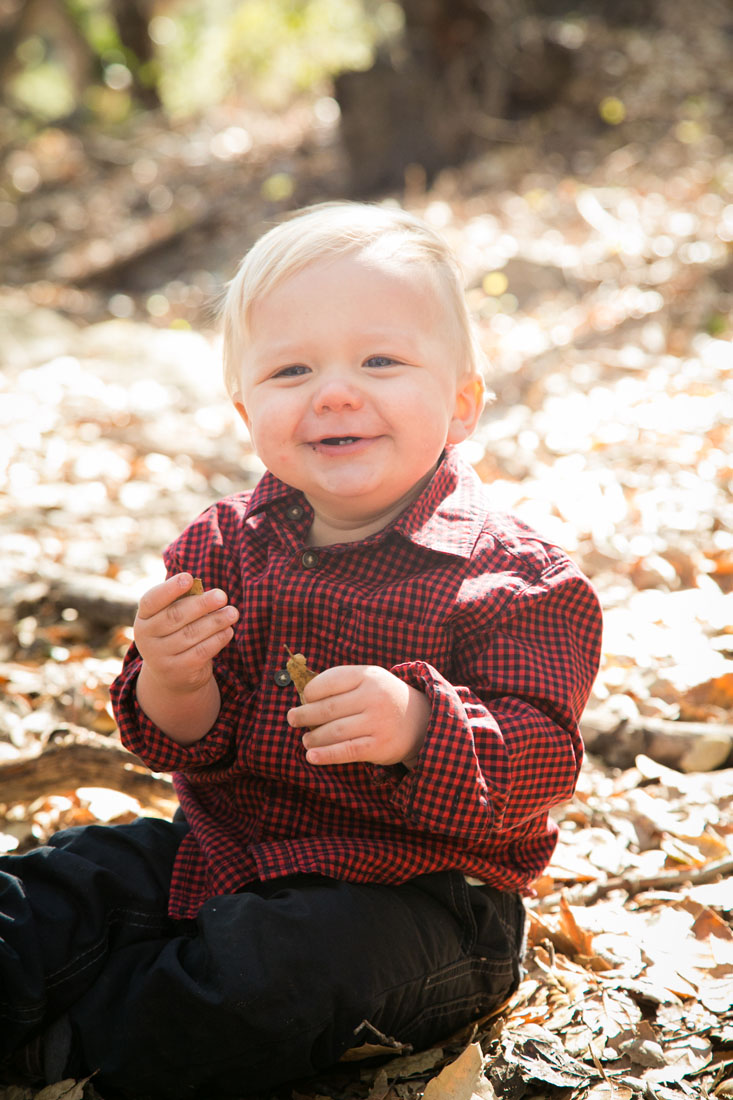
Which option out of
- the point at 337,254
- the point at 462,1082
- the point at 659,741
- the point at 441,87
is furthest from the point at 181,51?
the point at 462,1082

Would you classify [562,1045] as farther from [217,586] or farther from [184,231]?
[184,231]

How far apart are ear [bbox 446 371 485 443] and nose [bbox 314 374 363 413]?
28cm

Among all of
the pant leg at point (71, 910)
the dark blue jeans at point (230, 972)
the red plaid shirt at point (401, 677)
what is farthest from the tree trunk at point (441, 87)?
the dark blue jeans at point (230, 972)

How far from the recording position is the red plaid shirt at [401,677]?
1.76 m

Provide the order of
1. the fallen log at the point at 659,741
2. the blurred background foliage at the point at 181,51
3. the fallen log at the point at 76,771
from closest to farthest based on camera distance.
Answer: the fallen log at the point at 76,771, the fallen log at the point at 659,741, the blurred background foliage at the point at 181,51

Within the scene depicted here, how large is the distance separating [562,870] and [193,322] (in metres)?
6.82

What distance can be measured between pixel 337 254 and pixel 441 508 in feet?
1.77

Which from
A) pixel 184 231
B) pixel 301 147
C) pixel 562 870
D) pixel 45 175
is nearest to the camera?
pixel 562 870

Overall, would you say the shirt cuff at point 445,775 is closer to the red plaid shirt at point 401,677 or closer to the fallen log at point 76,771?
the red plaid shirt at point 401,677

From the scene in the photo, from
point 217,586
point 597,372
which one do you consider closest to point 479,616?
point 217,586

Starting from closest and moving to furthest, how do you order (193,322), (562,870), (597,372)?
(562,870) < (597,372) < (193,322)

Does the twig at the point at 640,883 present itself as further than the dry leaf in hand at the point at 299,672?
Yes

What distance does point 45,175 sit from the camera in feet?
45.2

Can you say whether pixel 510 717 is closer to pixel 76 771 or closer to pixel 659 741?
pixel 659 741
